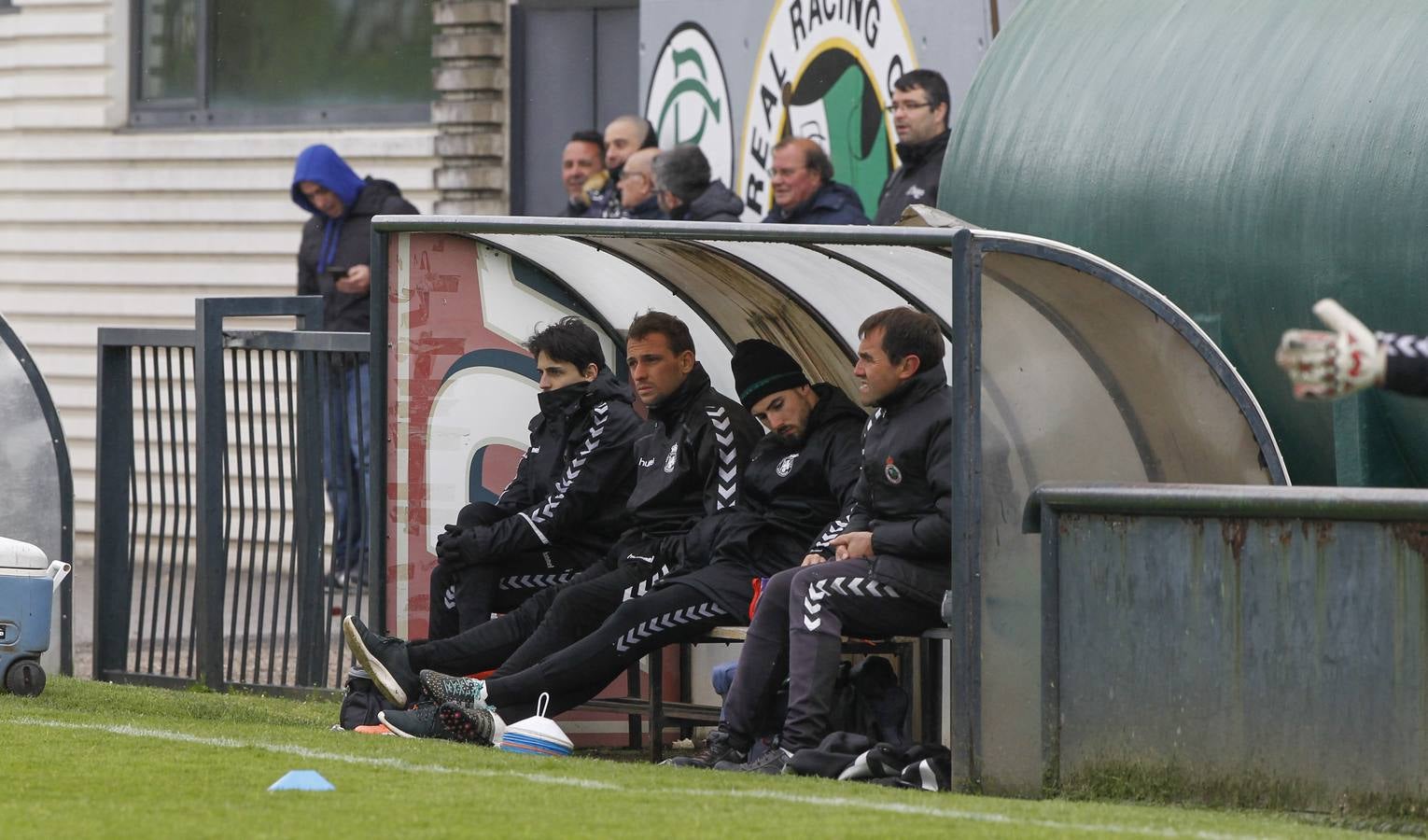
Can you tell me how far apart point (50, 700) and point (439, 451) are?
5.86 ft

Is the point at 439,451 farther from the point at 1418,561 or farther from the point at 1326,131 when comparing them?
the point at 1418,561

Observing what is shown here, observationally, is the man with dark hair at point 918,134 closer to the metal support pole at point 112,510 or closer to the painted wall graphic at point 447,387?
the painted wall graphic at point 447,387

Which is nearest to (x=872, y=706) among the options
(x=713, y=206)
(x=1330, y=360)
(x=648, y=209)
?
(x=1330, y=360)

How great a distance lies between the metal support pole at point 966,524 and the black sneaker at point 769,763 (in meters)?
0.65

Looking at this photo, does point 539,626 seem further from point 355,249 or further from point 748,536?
point 355,249

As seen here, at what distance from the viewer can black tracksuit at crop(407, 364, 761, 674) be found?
8859mm

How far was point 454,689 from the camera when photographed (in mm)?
8773

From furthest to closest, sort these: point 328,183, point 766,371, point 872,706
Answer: point 328,183 → point 766,371 → point 872,706

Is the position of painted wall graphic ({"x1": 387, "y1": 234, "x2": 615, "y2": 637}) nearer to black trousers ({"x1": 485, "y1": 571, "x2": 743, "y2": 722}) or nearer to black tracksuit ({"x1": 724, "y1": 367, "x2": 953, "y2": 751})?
black trousers ({"x1": 485, "y1": 571, "x2": 743, "y2": 722})

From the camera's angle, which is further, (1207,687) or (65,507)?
(65,507)

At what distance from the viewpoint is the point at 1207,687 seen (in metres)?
7.00

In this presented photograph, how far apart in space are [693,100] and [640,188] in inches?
71.3

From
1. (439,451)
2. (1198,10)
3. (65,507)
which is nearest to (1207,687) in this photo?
(1198,10)

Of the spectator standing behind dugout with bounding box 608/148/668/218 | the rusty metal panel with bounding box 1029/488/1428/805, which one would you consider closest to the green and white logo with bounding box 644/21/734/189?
the spectator standing behind dugout with bounding box 608/148/668/218
